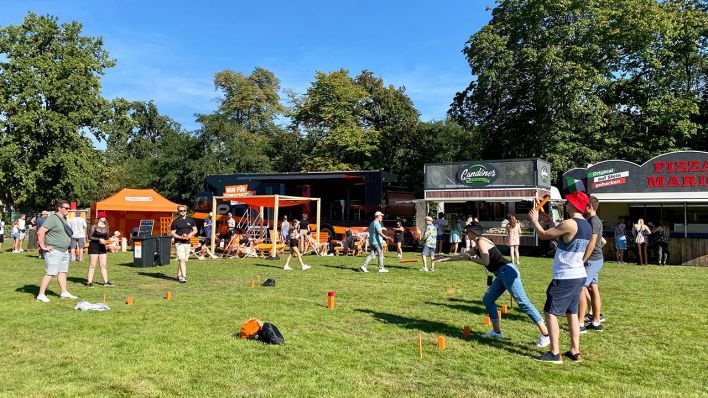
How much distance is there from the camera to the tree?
2583cm

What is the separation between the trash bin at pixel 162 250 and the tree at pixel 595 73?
1929cm

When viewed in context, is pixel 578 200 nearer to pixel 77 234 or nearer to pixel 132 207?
pixel 77 234

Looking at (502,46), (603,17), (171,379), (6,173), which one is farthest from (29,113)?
(603,17)

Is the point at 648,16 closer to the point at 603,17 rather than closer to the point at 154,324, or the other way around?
the point at 603,17

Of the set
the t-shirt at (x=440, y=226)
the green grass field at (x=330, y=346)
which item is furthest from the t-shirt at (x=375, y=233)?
the t-shirt at (x=440, y=226)

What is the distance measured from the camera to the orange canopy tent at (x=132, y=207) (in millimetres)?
22562

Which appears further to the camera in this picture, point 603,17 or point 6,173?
point 6,173

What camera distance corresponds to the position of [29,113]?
1096 inches

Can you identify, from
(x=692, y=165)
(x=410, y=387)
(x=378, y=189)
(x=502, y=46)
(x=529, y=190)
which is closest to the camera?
(x=410, y=387)

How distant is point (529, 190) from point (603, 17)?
13.1m

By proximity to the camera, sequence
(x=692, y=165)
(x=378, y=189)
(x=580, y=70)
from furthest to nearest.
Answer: (x=580, y=70)
(x=378, y=189)
(x=692, y=165)

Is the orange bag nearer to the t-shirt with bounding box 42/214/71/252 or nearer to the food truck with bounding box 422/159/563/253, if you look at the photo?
the t-shirt with bounding box 42/214/71/252

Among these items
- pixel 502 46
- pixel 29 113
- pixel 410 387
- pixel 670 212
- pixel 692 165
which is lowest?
pixel 410 387

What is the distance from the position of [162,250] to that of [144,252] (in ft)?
2.59
